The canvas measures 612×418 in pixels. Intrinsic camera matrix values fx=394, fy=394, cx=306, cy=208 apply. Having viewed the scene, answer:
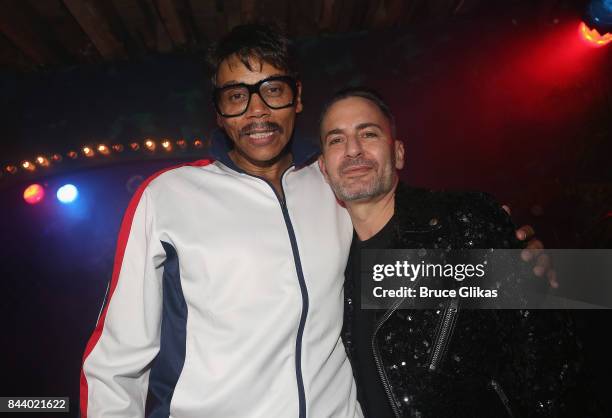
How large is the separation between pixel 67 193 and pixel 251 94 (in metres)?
2.98

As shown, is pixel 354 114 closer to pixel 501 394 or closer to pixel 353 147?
pixel 353 147

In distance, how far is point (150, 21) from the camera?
376 centimetres

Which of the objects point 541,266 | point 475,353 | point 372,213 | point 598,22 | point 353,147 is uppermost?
point 598,22

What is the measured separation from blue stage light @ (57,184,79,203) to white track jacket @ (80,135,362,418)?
8.90ft

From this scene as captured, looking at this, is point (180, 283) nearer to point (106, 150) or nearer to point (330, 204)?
point (330, 204)

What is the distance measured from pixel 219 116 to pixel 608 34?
4.60 metres

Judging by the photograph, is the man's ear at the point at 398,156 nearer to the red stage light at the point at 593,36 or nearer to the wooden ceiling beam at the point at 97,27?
the wooden ceiling beam at the point at 97,27

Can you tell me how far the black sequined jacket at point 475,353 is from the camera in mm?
1344

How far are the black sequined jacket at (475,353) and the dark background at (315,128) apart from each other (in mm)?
2996

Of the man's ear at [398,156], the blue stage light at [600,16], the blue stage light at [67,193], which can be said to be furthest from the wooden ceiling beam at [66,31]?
the blue stage light at [600,16]

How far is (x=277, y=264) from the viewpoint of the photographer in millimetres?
1524

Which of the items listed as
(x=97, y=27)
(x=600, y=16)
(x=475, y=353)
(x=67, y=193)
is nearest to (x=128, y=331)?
(x=475, y=353)

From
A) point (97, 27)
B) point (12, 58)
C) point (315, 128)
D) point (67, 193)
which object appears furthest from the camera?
point (315, 128)

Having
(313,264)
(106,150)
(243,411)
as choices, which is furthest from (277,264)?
(106,150)
